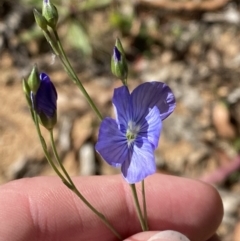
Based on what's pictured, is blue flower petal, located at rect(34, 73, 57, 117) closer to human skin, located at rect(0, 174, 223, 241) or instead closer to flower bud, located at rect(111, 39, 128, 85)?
flower bud, located at rect(111, 39, 128, 85)

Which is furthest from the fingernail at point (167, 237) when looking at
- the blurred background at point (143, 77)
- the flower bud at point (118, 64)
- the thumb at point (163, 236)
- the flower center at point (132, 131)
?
the blurred background at point (143, 77)

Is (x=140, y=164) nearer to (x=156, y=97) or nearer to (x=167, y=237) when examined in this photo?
(x=156, y=97)

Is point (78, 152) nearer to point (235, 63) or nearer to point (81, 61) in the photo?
point (81, 61)

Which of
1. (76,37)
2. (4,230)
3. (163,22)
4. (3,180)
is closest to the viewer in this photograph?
(4,230)

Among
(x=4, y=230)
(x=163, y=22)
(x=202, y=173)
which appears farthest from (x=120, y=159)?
(x=163, y=22)

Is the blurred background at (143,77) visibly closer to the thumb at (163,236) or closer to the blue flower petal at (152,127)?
the thumb at (163,236)

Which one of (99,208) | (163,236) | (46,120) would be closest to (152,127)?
(46,120)

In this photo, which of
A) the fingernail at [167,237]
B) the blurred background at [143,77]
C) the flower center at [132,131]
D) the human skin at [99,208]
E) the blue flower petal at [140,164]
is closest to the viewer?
the blue flower petal at [140,164]
